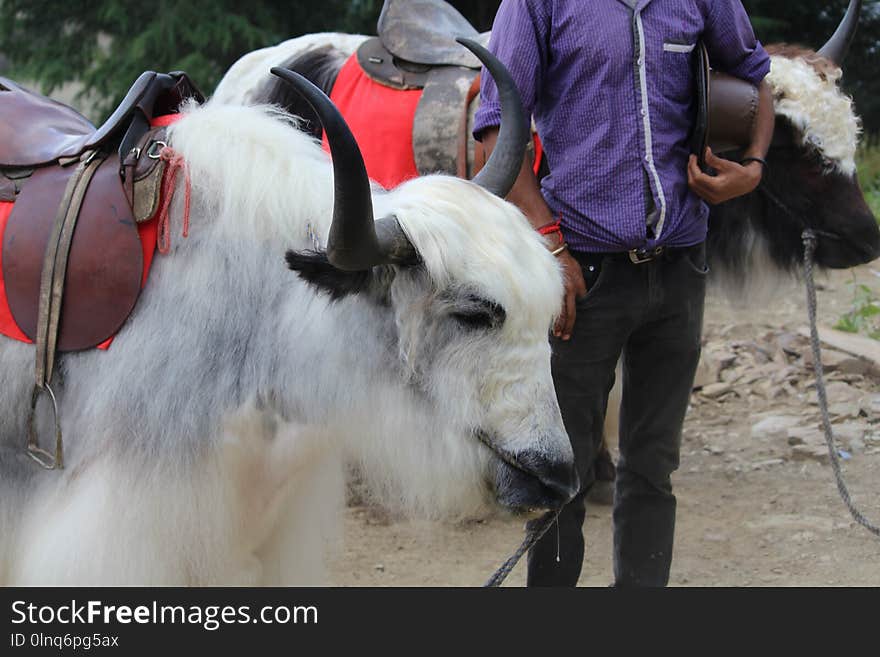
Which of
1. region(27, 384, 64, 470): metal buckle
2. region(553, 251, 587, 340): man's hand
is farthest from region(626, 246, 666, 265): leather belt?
region(27, 384, 64, 470): metal buckle

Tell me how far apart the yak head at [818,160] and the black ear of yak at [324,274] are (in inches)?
95.1

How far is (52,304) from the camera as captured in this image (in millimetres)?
2465

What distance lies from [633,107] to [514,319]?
0.86m

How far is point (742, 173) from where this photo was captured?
3033 millimetres

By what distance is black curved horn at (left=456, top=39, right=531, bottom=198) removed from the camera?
8.47 ft

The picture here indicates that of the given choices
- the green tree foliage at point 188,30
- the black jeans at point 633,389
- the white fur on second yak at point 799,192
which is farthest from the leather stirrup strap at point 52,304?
the green tree foliage at point 188,30

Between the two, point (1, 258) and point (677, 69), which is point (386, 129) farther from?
point (1, 258)

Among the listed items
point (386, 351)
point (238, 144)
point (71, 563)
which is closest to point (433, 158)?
point (238, 144)

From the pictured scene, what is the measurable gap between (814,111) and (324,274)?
2.54 meters

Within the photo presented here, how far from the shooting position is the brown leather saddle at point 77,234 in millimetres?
2461

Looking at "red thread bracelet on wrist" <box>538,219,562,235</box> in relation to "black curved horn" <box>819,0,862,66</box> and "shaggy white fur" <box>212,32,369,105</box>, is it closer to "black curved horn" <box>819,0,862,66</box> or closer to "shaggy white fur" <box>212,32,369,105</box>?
"black curved horn" <box>819,0,862,66</box>

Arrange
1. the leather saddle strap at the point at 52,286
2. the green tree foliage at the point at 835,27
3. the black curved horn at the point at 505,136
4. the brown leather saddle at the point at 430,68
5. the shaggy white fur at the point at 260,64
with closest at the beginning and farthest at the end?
the leather saddle strap at the point at 52,286 < the black curved horn at the point at 505,136 < the brown leather saddle at the point at 430,68 < the shaggy white fur at the point at 260,64 < the green tree foliage at the point at 835,27

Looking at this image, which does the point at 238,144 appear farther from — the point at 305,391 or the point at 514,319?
the point at 514,319

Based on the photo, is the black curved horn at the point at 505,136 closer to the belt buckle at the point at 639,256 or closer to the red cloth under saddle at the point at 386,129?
the belt buckle at the point at 639,256
